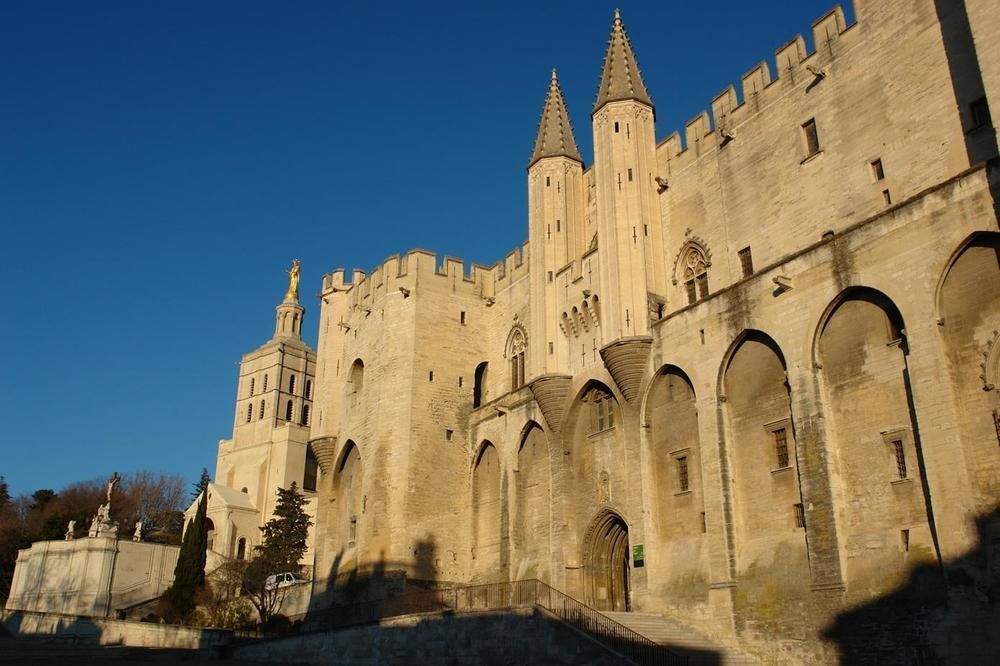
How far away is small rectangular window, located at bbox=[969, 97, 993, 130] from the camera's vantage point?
18.2 meters

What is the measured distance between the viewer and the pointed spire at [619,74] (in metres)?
27.6

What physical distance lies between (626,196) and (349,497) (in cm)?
1597

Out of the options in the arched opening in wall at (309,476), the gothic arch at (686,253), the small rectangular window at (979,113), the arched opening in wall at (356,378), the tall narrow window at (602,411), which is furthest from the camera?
the arched opening in wall at (309,476)

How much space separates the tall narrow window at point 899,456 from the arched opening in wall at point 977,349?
1.58 meters

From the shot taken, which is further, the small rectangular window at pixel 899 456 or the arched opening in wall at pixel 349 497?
the arched opening in wall at pixel 349 497

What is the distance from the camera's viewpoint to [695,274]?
83.3 ft

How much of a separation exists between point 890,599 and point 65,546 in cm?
4256

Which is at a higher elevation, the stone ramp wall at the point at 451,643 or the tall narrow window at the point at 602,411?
the tall narrow window at the point at 602,411

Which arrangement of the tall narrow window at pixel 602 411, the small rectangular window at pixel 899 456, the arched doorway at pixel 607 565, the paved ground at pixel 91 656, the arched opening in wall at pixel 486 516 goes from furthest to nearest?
the arched opening in wall at pixel 486 516, the tall narrow window at pixel 602 411, the arched doorway at pixel 607 565, the paved ground at pixel 91 656, the small rectangular window at pixel 899 456

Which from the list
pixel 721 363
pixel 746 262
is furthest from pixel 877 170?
pixel 721 363

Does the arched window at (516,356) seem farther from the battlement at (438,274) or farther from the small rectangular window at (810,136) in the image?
the small rectangular window at (810,136)

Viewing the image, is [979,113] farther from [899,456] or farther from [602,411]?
[602,411]

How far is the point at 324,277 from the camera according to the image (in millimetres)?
39219

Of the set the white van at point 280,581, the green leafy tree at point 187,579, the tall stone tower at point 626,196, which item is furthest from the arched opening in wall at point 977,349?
the green leafy tree at point 187,579
